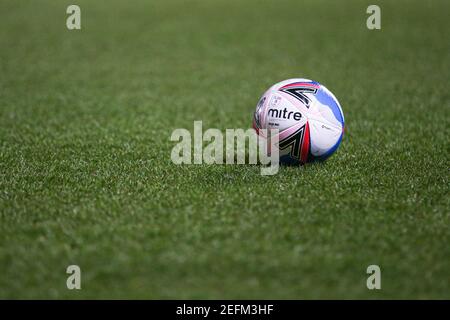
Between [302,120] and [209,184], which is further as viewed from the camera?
[302,120]

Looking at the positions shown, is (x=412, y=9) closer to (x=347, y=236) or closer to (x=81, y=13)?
(x=81, y=13)

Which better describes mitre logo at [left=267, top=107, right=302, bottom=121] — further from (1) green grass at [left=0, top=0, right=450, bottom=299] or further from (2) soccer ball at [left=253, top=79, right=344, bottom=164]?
(1) green grass at [left=0, top=0, right=450, bottom=299]

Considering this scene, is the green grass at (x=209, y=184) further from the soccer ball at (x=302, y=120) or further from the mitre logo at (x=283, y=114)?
the mitre logo at (x=283, y=114)

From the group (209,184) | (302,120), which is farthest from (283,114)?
(209,184)

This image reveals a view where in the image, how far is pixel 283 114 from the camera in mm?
4934

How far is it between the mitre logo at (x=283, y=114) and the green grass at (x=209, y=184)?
0.49 metres

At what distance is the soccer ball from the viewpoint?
16.1ft

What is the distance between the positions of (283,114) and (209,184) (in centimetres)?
91

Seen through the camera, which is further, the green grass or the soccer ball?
the soccer ball

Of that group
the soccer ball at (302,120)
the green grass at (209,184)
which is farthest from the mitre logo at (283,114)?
the green grass at (209,184)

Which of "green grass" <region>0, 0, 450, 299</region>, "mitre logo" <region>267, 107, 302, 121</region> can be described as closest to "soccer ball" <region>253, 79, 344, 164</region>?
"mitre logo" <region>267, 107, 302, 121</region>

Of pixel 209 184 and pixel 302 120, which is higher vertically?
pixel 302 120

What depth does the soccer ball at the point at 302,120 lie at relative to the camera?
489cm

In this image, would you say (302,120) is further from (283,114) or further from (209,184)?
(209,184)
